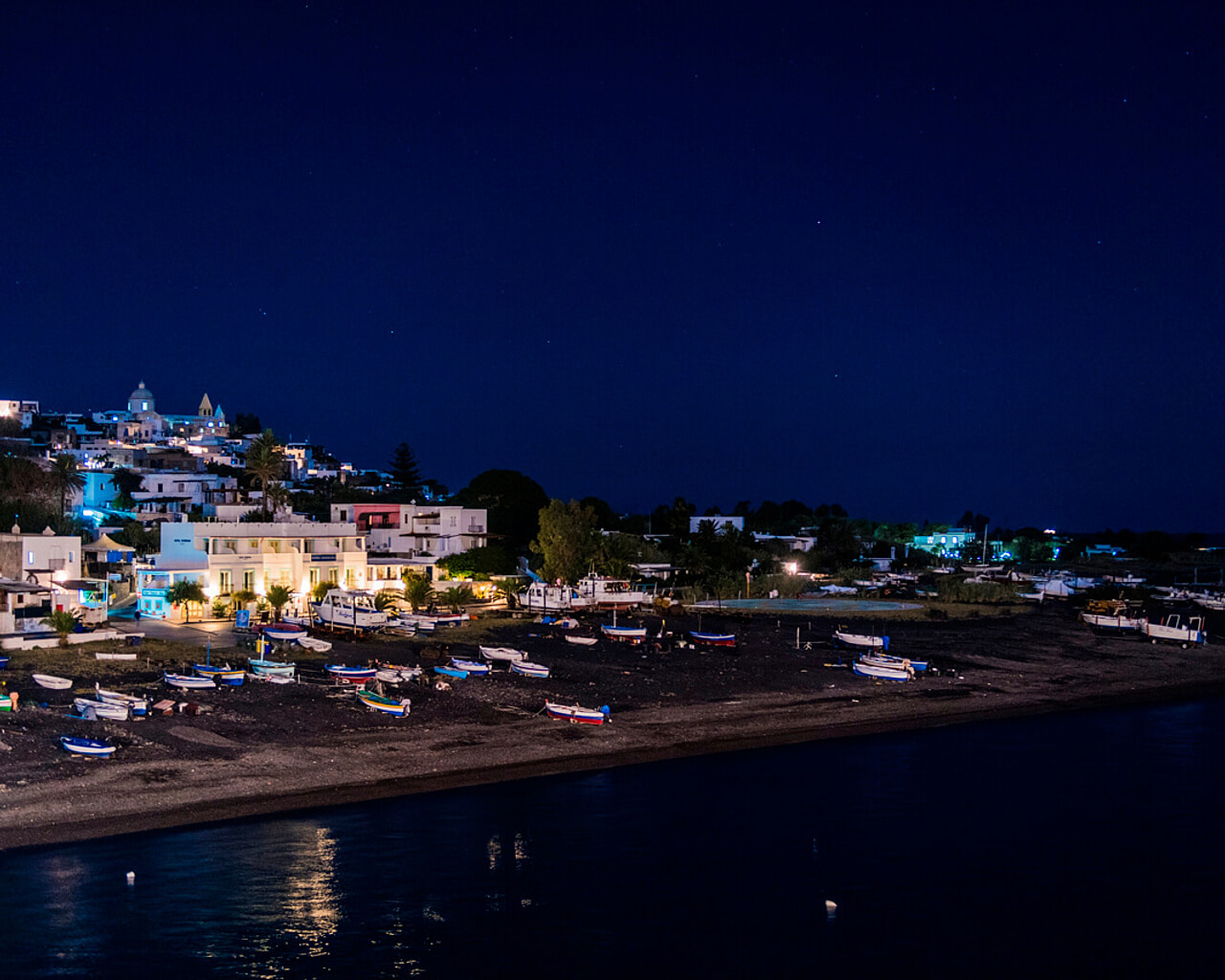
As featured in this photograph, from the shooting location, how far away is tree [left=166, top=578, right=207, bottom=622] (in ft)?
174

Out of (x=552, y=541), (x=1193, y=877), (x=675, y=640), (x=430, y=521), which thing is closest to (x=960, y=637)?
(x=675, y=640)

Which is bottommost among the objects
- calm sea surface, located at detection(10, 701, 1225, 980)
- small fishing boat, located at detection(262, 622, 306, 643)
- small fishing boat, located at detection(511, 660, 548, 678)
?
calm sea surface, located at detection(10, 701, 1225, 980)

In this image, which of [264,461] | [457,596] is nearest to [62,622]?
[457,596]

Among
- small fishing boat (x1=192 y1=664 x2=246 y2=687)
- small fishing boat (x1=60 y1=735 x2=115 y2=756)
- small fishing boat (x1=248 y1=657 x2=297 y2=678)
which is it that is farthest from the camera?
small fishing boat (x1=248 y1=657 x2=297 y2=678)

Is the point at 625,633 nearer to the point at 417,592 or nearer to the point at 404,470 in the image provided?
the point at 417,592

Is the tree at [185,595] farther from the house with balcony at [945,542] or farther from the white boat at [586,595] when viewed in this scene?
the house with balcony at [945,542]

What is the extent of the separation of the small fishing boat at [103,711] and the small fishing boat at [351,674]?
8.89m

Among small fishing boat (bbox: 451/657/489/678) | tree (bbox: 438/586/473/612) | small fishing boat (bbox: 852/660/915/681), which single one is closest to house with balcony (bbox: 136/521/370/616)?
tree (bbox: 438/586/473/612)

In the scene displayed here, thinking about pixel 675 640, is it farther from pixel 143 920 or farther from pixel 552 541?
pixel 143 920

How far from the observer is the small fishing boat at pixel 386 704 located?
3581cm

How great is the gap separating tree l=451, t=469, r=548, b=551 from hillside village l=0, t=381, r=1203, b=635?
24 cm

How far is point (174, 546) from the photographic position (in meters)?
58.1

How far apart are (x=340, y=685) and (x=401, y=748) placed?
306 inches

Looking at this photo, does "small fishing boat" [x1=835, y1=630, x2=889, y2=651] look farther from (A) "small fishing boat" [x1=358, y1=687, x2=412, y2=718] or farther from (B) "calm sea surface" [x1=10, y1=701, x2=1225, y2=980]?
(A) "small fishing boat" [x1=358, y1=687, x2=412, y2=718]
